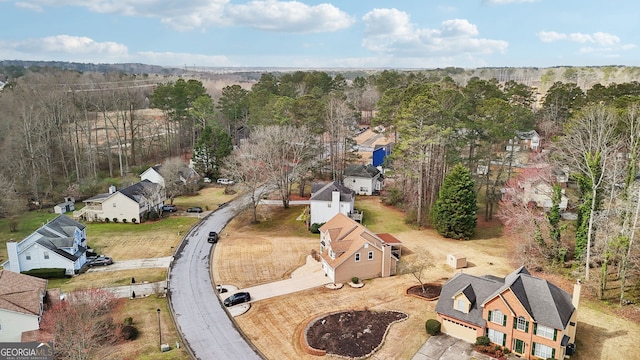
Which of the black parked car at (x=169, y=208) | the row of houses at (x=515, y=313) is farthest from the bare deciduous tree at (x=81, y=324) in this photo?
the black parked car at (x=169, y=208)

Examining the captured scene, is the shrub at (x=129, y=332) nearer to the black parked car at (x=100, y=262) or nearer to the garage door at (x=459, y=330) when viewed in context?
the black parked car at (x=100, y=262)

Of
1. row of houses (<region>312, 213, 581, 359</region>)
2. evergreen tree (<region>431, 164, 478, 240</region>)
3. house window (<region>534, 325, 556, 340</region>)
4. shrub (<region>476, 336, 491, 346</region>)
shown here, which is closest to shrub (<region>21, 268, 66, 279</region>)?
row of houses (<region>312, 213, 581, 359</region>)

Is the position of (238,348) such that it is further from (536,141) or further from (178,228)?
(536,141)

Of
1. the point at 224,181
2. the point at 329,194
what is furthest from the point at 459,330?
the point at 224,181


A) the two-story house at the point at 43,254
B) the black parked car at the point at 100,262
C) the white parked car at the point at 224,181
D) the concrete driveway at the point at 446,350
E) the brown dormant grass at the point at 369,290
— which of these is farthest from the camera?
the white parked car at the point at 224,181

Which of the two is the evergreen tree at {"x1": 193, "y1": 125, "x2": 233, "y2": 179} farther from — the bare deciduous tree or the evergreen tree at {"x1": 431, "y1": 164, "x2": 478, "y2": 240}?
the bare deciduous tree

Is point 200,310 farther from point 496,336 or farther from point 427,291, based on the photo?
point 496,336
